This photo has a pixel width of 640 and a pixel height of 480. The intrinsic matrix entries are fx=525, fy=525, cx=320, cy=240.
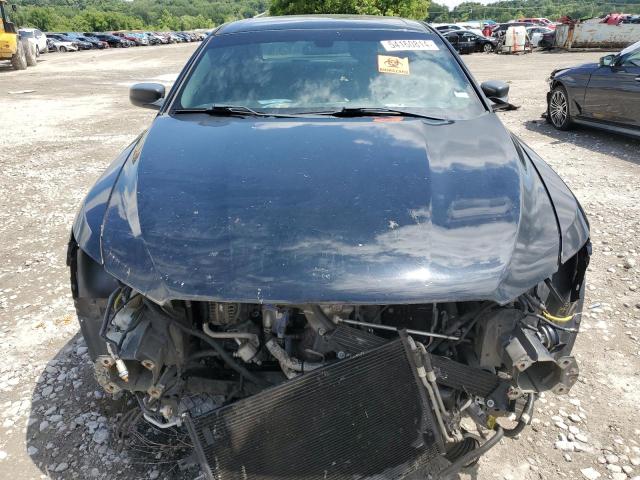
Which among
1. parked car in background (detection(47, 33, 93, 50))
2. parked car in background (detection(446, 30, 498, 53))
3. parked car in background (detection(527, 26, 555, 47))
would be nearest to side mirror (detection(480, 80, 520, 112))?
parked car in background (detection(446, 30, 498, 53))

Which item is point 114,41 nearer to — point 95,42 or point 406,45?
point 95,42

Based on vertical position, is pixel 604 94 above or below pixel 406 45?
below

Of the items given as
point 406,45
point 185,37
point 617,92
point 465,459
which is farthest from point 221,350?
point 185,37

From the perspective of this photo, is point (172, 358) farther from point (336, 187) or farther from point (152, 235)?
point (336, 187)

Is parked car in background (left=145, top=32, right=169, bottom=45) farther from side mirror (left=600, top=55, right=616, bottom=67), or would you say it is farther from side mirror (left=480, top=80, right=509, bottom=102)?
side mirror (left=480, top=80, right=509, bottom=102)

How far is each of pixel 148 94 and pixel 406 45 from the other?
177 centimetres

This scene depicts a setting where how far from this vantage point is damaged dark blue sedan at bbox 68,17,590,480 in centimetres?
176

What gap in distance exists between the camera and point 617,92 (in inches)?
284

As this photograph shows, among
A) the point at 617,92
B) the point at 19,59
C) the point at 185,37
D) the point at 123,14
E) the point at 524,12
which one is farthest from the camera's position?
the point at 123,14

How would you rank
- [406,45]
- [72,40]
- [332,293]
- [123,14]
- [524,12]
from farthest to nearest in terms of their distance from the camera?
[123,14] < [524,12] < [72,40] < [406,45] < [332,293]

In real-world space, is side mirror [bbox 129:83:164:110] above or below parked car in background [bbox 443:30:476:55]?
above

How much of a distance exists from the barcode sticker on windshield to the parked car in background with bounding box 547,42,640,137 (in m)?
5.03

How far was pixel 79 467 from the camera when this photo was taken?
2.26m

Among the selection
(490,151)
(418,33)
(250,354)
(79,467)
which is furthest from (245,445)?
(418,33)
